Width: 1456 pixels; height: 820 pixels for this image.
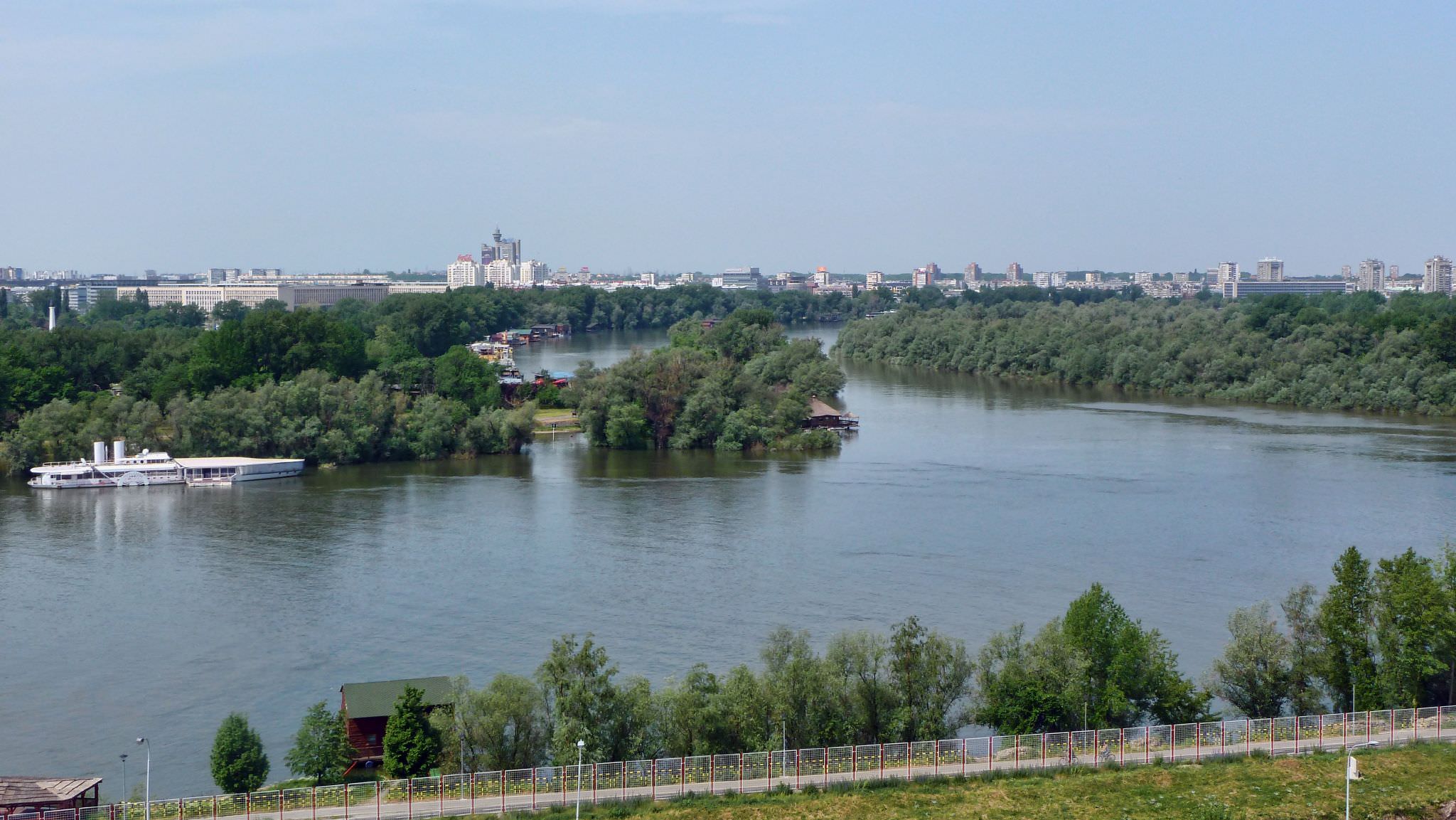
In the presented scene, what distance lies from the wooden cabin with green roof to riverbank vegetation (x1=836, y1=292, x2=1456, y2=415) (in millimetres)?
27335

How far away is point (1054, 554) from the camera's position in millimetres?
16984

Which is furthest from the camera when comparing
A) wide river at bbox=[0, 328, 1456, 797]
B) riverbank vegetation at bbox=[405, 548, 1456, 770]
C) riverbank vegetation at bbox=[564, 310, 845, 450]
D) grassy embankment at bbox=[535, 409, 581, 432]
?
grassy embankment at bbox=[535, 409, 581, 432]

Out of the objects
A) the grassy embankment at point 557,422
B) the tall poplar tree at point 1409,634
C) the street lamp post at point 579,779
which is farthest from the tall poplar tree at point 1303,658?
the grassy embankment at point 557,422

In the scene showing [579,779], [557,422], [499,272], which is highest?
[499,272]

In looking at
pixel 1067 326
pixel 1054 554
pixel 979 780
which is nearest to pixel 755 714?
pixel 979 780

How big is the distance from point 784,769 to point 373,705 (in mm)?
3507

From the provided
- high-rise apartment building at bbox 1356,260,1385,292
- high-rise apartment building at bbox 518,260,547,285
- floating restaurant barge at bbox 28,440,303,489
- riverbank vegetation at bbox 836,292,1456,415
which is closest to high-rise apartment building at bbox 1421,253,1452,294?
high-rise apartment building at bbox 1356,260,1385,292

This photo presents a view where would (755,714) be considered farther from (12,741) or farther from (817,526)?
(817,526)

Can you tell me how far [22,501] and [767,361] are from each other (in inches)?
658

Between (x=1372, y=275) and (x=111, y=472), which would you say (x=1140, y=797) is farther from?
(x=1372, y=275)

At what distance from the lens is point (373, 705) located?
11.1m

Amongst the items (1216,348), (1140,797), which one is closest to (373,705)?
(1140,797)

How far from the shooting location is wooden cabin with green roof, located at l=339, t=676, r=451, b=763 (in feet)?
35.8

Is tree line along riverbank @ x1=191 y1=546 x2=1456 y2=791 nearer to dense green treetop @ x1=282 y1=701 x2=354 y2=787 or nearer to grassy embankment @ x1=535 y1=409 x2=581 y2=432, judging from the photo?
dense green treetop @ x1=282 y1=701 x2=354 y2=787
